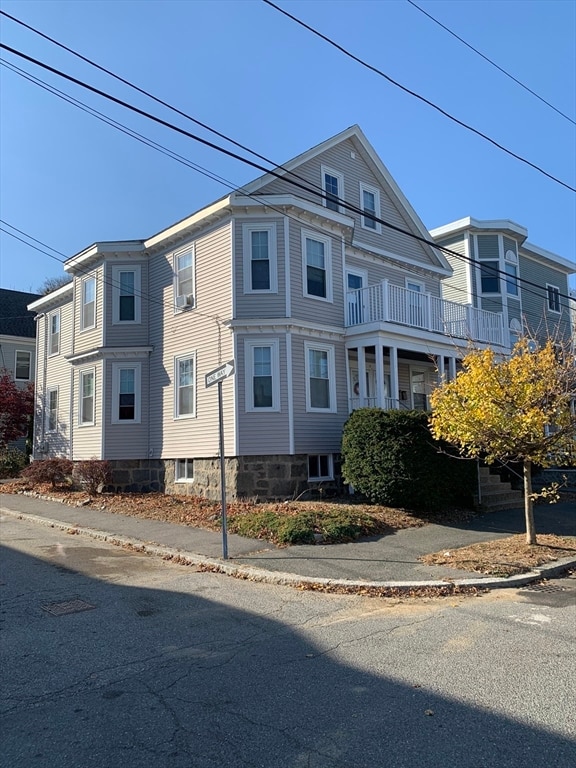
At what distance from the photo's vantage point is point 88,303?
1956 cm

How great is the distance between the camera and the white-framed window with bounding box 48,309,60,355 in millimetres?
23119

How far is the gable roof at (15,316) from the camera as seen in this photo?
32469mm

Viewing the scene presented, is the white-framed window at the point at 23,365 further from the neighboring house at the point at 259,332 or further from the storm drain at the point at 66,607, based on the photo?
the storm drain at the point at 66,607

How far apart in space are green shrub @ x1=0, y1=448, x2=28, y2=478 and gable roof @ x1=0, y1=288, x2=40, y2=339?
388 inches

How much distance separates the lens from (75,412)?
19891mm

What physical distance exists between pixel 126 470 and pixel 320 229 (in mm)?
9182

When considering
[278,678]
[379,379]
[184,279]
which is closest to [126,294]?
[184,279]

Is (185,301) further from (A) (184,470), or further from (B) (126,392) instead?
(A) (184,470)

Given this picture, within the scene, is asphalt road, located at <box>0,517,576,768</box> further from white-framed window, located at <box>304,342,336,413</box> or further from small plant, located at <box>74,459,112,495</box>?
small plant, located at <box>74,459,112,495</box>

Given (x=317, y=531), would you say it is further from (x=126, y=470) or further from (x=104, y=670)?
(x=126, y=470)

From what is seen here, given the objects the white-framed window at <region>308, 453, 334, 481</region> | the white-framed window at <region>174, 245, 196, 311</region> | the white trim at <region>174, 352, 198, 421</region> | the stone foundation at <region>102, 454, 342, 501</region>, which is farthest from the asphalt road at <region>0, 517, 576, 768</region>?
the white-framed window at <region>174, 245, 196, 311</region>

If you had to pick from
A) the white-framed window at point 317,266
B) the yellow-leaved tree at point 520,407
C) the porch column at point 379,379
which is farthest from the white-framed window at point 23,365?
the yellow-leaved tree at point 520,407

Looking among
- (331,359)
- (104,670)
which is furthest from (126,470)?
(104,670)

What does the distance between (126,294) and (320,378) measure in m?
7.13
